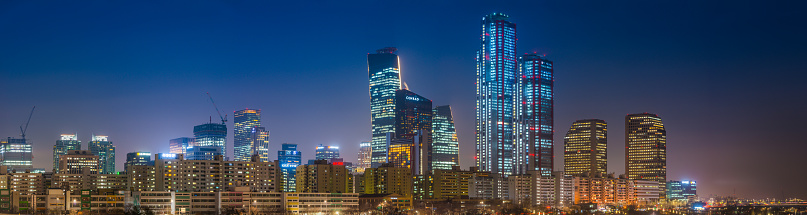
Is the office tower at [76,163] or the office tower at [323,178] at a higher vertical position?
the office tower at [76,163]

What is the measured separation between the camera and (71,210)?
10944 cm

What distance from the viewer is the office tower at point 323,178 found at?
167750 mm

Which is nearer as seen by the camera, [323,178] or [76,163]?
[323,178]

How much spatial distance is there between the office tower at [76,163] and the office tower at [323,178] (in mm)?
39397

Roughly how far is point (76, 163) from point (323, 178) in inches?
1921

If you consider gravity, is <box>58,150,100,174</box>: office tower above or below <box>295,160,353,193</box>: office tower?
above

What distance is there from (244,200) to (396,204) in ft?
123

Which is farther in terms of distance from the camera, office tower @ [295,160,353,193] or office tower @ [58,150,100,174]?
office tower @ [58,150,100,174]

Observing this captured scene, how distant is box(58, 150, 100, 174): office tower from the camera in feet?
557

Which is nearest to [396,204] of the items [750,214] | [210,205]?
[210,205]

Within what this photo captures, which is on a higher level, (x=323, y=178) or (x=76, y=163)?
(x=76, y=163)

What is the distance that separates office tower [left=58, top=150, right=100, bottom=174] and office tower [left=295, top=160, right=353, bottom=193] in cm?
3940

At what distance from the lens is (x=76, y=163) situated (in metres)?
173

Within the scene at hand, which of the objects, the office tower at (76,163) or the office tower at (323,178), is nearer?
the office tower at (323,178)
